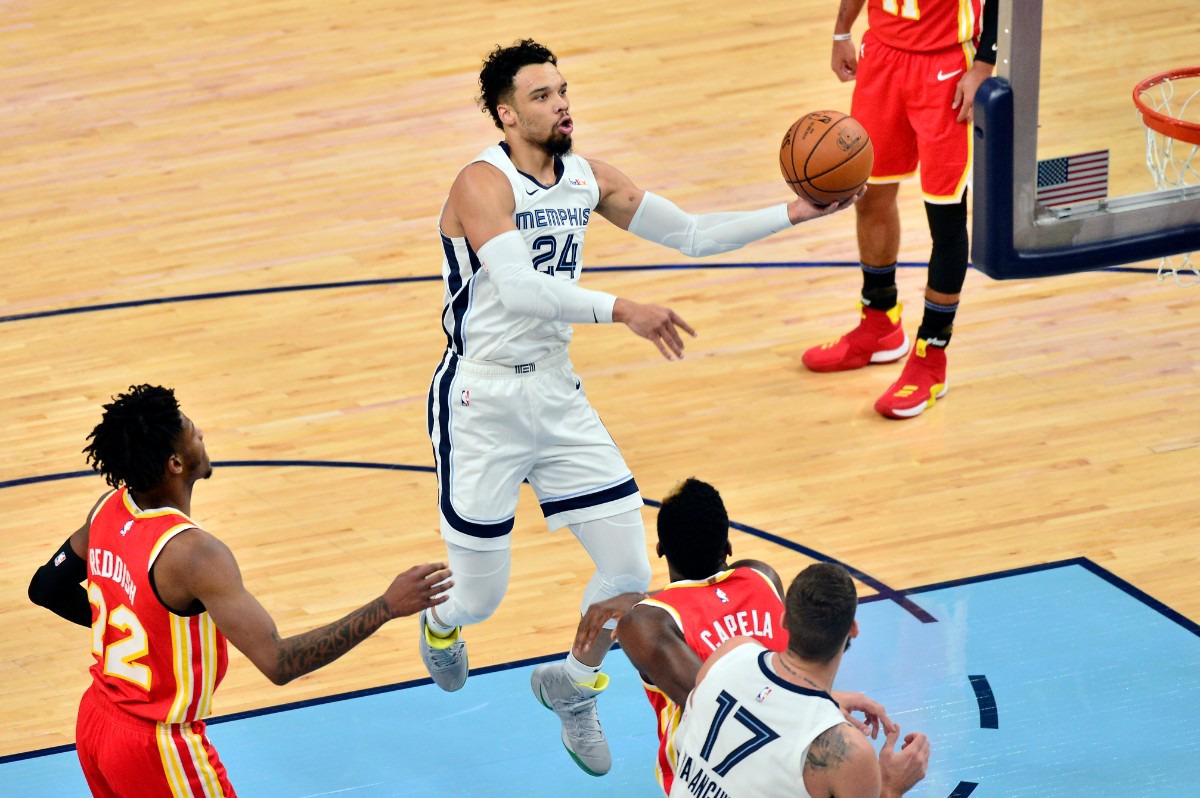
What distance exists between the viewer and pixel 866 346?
8.21m

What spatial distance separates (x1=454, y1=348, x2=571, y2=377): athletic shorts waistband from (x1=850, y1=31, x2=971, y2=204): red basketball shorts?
278 centimetres

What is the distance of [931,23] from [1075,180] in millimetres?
1792

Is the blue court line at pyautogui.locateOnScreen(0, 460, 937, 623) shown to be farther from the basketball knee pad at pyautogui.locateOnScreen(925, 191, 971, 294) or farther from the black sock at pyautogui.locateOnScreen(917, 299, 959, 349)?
the basketball knee pad at pyautogui.locateOnScreen(925, 191, 971, 294)

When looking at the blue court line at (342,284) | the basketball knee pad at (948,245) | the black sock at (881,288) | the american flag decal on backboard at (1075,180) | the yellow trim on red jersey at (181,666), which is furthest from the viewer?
the blue court line at (342,284)

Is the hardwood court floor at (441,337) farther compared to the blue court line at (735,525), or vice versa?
the hardwood court floor at (441,337)

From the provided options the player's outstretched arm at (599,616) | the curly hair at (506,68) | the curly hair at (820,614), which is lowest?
the player's outstretched arm at (599,616)

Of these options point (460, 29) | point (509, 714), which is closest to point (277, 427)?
point (509, 714)


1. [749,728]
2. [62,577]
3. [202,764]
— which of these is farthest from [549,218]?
[749,728]

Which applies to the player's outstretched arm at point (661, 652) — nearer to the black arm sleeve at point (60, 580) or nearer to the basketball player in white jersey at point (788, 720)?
the basketball player in white jersey at point (788, 720)

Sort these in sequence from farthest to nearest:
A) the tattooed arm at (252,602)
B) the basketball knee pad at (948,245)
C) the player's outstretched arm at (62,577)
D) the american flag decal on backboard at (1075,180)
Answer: the basketball knee pad at (948,245), the american flag decal on backboard at (1075,180), the player's outstretched arm at (62,577), the tattooed arm at (252,602)

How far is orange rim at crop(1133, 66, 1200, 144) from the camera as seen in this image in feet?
19.7

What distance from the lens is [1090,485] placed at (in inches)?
280

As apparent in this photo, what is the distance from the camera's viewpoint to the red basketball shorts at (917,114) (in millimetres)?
7426

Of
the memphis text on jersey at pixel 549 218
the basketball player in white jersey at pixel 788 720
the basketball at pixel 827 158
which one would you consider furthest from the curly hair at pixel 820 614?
the basketball at pixel 827 158
